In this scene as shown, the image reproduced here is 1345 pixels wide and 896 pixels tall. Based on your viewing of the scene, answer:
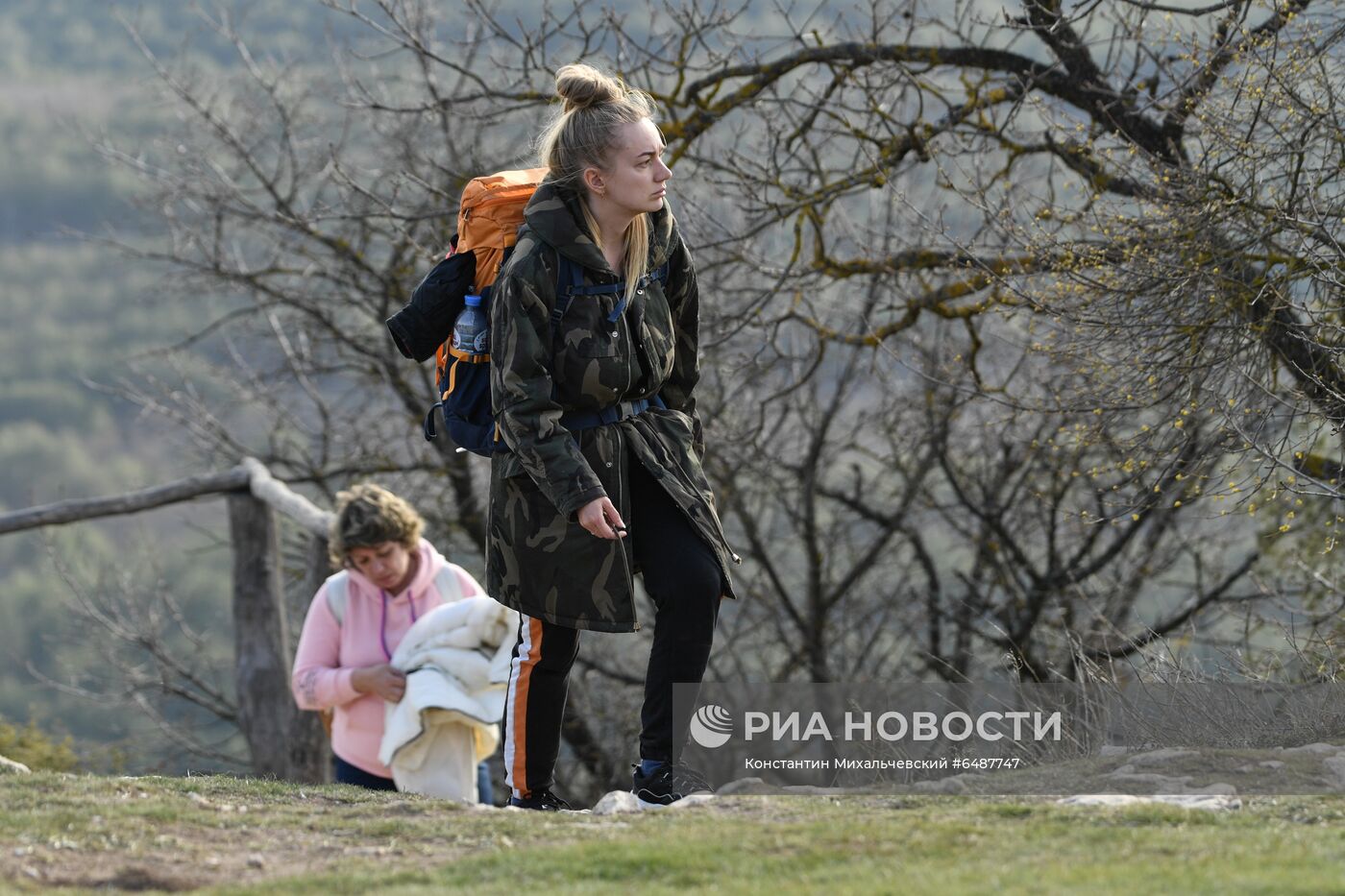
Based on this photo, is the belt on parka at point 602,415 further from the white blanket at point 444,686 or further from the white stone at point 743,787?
the white blanket at point 444,686

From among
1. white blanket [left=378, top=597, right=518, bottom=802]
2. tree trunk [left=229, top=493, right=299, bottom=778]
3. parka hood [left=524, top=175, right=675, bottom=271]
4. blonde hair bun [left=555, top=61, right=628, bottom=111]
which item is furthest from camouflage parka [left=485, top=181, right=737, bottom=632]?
tree trunk [left=229, top=493, right=299, bottom=778]

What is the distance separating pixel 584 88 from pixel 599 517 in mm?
1069

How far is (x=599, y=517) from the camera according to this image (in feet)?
11.6

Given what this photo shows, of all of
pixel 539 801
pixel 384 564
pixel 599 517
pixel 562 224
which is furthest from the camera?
pixel 384 564

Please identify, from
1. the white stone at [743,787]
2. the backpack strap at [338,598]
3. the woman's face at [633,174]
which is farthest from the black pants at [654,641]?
the backpack strap at [338,598]

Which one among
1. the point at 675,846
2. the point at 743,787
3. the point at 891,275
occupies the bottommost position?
the point at 675,846

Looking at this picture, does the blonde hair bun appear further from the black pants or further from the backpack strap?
the backpack strap

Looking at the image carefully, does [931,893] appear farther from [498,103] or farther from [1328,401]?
[498,103]

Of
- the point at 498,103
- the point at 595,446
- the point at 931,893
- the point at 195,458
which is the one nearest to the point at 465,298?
the point at 595,446

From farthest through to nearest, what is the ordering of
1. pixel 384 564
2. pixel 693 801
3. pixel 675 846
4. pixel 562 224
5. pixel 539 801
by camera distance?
pixel 384 564 < pixel 539 801 < pixel 693 801 < pixel 562 224 < pixel 675 846

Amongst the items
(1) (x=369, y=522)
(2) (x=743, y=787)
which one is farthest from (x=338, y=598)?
(2) (x=743, y=787)

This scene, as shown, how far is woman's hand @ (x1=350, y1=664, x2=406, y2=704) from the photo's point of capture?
18.3ft

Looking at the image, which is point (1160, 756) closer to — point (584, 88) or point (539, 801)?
point (539, 801)

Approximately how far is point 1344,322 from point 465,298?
11.1 ft
